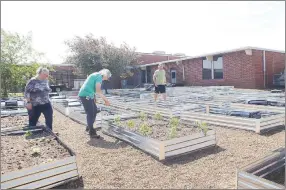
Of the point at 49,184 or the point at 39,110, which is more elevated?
the point at 39,110

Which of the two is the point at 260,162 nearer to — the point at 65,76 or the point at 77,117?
the point at 77,117

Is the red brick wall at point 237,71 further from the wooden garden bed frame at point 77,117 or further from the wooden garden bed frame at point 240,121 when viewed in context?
the wooden garden bed frame at point 77,117

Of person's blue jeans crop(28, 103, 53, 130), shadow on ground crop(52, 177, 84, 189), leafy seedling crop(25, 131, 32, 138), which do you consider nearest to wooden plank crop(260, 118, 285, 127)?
shadow on ground crop(52, 177, 84, 189)

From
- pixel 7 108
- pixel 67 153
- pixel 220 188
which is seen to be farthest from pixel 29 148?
pixel 7 108

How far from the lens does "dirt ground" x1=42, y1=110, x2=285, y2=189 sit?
118 inches

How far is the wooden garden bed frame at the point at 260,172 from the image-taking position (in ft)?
7.63

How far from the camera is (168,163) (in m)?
3.61

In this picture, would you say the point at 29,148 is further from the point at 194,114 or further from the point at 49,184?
the point at 194,114

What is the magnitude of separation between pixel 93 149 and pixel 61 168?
1.48m

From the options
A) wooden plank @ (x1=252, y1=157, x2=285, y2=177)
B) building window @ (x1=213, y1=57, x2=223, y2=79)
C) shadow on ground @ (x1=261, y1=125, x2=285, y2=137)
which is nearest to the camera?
wooden plank @ (x1=252, y1=157, x2=285, y2=177)

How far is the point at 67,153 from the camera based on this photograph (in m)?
3.32

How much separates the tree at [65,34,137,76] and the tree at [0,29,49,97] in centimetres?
621

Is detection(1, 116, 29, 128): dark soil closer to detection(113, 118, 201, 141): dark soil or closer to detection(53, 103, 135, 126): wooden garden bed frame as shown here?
detection(53, 103, 135, 126): wooden garden bed frame

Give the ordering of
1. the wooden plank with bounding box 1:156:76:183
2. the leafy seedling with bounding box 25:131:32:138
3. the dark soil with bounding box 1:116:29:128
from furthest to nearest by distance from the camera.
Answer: the dark soil with bounding box 1:116:29:128
the leafy seedling with bounding box 25:131:32:138
the wooden plank with bounding box 1:156:76:183
